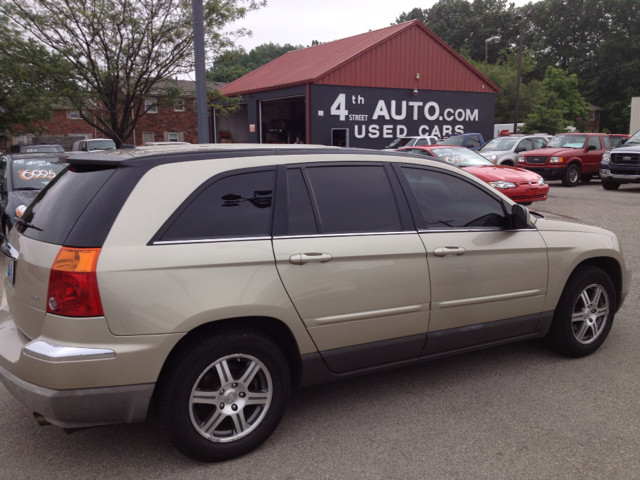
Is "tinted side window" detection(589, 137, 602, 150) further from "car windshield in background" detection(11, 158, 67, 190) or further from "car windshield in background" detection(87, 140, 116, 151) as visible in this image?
"car windshield in background" detection(87, 140, 116, 151)

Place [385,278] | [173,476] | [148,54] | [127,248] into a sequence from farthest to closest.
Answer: [148,54]
[385,278]
[173,476]
[127,248]

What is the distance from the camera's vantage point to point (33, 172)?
31.0ft

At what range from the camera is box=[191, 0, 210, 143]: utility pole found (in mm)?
8905

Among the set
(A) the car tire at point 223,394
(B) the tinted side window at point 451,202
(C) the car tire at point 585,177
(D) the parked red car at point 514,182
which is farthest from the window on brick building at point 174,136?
(A) the car tire at point 223,394

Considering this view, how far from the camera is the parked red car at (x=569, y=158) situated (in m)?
19.1

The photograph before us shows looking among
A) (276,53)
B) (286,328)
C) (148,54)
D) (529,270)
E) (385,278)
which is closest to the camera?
(286,328)

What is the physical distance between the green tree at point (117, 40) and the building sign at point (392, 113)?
11.7m

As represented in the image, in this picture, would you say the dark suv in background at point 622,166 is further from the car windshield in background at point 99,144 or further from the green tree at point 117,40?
the car windshield in background at point 99,144

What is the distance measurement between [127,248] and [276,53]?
3626 inches

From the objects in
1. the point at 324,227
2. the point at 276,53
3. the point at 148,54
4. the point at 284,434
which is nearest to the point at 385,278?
the point at 324,227

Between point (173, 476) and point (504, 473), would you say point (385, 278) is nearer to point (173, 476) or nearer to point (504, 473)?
point (504, 473)

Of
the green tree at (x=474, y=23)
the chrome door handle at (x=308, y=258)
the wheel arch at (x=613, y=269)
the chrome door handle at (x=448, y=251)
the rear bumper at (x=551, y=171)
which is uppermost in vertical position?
the green tree at (x=474, y=23)

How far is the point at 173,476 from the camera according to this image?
9.88ft

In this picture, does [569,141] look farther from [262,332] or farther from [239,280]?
[239,280]
